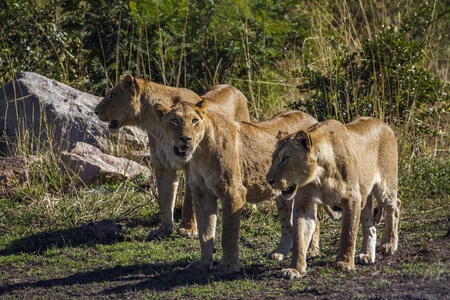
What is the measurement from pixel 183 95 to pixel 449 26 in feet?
24.5

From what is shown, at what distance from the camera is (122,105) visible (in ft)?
21.9

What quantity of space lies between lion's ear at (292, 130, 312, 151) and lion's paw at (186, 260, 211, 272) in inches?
55.5

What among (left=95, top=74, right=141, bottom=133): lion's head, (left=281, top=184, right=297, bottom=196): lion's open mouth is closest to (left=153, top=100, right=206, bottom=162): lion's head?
(left=281, top=184, right=297, bottom=196): lion's open mouth

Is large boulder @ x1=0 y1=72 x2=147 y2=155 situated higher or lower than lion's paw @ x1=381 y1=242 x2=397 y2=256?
higher

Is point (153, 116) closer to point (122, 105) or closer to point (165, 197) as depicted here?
point (122, 105)

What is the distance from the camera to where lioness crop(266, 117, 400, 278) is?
4.70 metres

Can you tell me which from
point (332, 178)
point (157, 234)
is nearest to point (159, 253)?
point (157, 234)

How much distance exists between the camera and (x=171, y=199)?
22.1ft

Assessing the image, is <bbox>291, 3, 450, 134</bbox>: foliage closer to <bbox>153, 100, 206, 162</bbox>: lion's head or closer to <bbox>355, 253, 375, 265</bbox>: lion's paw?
<bbox>355, 253, 375, 265</bbox>: lion's paw

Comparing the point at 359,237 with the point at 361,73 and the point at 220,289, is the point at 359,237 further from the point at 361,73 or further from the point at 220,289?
the point at 361,73

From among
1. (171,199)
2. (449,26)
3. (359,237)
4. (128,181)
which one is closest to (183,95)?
(171,199)

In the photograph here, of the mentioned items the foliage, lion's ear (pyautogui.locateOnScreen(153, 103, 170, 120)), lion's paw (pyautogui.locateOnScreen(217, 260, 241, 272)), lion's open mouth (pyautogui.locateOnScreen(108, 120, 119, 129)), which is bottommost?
lion's paw (pyautogui.locateOnScreen(217, 260, 241, 272))

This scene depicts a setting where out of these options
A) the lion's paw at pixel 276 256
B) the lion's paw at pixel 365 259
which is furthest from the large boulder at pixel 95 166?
the lion's paw at pixel 365 259

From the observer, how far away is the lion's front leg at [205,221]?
17.3 ft
